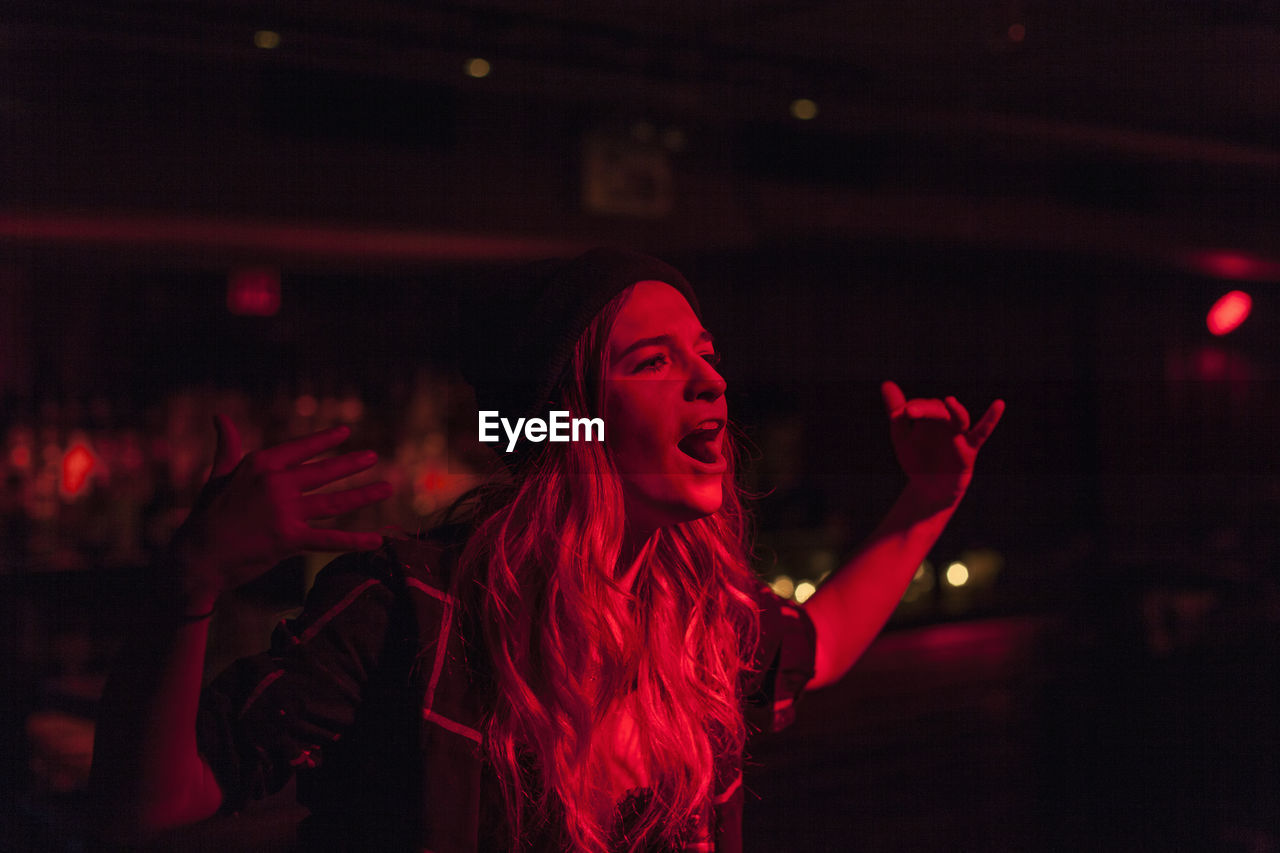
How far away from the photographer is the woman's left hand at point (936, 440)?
3.89 feet

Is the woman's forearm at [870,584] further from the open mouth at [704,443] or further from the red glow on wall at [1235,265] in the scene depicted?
the red glow on wall at [1235,265]

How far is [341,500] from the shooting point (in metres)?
0.79

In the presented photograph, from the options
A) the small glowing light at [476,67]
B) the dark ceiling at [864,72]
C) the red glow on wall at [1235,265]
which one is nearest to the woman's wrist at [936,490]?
the dark ceiling at [864,72]

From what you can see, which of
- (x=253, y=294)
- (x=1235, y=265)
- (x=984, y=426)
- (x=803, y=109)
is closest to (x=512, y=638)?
(x=984, y=426)

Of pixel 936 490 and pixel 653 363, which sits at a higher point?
pixel 653 363

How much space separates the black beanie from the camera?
0.92 m

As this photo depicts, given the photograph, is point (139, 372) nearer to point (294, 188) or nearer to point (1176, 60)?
point (294, 188)

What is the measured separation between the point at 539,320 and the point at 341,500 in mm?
238

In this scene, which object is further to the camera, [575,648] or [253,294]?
[253,294]

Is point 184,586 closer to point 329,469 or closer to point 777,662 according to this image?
point 329,469

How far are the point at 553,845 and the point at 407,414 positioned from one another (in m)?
2.19

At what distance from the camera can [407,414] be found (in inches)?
119

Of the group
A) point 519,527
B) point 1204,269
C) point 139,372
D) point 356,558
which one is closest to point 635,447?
point 519,527

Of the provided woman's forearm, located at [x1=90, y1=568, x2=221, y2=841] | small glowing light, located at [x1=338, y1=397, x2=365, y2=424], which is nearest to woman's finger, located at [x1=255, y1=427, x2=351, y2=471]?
woman's forearm, located at [x1=90, y1=568, x2=221, y2=841]
